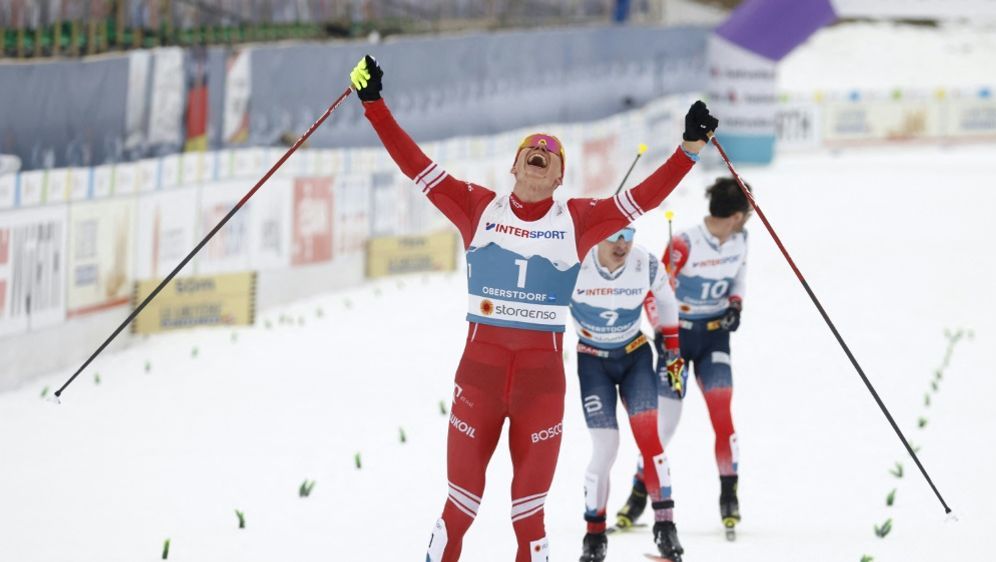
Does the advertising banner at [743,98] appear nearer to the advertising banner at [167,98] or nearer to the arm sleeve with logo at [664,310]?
the advertising banner at [167,98]

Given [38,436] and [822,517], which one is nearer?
[822,517]

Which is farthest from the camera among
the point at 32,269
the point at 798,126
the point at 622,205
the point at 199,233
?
the point at 798,126

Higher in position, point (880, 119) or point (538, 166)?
point (880, 119)

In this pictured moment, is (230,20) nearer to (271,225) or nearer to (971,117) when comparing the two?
(271,225)

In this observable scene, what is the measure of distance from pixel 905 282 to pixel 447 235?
570cm

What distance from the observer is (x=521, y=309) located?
6035mm

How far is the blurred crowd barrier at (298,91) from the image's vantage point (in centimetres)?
1232

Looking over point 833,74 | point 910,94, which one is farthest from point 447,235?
point 833,74

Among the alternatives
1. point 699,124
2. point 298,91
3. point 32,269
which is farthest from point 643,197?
point 298,91

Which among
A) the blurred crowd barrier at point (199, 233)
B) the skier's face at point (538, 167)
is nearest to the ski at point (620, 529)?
the skier's face at point (538, 167)

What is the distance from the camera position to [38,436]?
10.0 m

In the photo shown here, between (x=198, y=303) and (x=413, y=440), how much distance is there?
174 inches

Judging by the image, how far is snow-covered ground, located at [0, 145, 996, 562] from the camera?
25.7 feet

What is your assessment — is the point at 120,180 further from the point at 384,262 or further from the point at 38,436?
the point at 384,262
